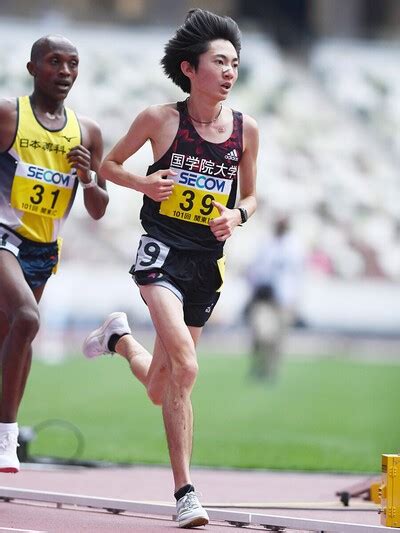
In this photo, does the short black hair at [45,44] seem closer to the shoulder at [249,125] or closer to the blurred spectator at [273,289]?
the shoulder at [249,125]

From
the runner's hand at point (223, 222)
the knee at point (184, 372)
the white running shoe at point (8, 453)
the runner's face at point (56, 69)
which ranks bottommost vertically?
the white running shoe at point (8, 453)

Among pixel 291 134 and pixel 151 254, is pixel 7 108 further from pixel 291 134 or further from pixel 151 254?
pixel 291 134

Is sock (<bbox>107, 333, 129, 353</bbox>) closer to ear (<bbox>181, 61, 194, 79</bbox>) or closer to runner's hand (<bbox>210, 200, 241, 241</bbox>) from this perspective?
runner's hand (<bbox>210, 200, 241, 241</bbox>)

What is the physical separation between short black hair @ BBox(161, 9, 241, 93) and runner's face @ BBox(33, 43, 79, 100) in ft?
2.78

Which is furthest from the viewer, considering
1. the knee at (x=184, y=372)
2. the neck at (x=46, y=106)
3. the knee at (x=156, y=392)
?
the neck at (x=46, y=106)

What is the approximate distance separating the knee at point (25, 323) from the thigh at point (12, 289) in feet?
0.25

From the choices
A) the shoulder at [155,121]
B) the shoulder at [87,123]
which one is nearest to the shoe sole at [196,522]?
the shoulder at [155,121]

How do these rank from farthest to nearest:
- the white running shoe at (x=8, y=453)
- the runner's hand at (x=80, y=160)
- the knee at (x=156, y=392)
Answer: the runner's hand at (x=80, y=160) → the knee at (x=156, y=392) → the white running shoe at (x=8, y=453)

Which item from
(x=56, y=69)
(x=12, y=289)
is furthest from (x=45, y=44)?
(x=12, y=289)

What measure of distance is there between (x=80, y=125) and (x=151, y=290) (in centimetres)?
159

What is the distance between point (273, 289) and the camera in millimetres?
22109

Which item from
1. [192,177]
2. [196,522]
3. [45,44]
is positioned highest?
[45,44]

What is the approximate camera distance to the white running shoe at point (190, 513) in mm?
7230

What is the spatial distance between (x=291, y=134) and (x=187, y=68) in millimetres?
31272
